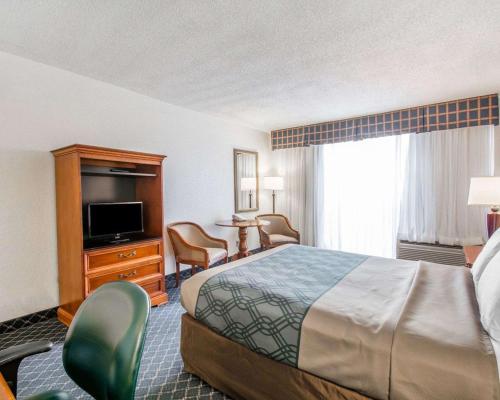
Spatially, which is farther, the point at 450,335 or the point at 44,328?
the point at 44,328

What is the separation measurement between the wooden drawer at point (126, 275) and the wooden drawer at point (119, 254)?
0.10 m

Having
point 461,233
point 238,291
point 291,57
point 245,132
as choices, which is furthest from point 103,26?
point 461,233

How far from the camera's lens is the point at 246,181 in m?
4.86

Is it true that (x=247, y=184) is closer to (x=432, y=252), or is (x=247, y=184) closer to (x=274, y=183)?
(x=274, y=183)

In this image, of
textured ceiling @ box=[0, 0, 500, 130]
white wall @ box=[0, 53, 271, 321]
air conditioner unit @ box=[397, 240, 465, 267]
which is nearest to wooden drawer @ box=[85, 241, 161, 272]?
white wall @ box=[0, 53, 271, 321]

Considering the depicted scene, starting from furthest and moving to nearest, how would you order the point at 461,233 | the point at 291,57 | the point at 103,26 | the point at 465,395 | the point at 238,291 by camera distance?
the point at 461,233 < the point at 291,57 < the point at 103,26 < the point at 238,291 < the point at 465,395

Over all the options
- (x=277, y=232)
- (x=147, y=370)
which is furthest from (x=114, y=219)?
(x=277, y=232)

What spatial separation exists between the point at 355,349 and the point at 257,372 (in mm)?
602

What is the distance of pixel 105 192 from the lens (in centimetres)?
317

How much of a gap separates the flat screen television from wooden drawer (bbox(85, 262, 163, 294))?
426mm

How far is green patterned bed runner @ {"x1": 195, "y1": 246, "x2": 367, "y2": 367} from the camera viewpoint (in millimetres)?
1526

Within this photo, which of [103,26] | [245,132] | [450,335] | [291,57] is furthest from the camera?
[245,132]

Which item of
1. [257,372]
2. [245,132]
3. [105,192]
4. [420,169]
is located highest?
[245,132]

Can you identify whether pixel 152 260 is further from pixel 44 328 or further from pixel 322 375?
pixel 322 375
